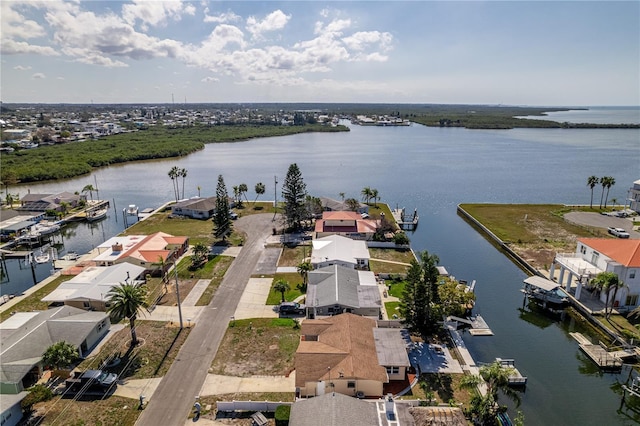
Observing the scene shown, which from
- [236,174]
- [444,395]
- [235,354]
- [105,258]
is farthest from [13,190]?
[444,395]

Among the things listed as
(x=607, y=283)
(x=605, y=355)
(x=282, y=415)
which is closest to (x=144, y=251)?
(x=282, y=415)

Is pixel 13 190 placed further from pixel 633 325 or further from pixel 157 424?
pixel 633 325

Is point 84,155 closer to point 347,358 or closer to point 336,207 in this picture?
point 336,207

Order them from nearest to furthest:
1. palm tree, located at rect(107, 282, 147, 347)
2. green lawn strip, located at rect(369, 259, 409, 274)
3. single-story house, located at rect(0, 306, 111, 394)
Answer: single-story house, located at rect(0, 306, 111, 394) → palm tree, located at rect(107, 282, 147, 347) → green lawn strip, located at rect(369, 259, 409, 274)

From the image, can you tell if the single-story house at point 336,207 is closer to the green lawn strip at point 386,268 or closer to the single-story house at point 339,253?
the single-story house at point 339,253

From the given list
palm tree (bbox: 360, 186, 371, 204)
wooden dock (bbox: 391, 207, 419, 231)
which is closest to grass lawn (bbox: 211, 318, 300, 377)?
wooden dock (bbox: 391, 207, 419, 231)

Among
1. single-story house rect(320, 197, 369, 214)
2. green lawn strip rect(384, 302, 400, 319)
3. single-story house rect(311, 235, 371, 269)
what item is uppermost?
single-story house rect(320, 197, 369, 214)

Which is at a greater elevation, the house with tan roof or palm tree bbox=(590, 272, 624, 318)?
palm tree bbox=(590, 272, 624, 318)

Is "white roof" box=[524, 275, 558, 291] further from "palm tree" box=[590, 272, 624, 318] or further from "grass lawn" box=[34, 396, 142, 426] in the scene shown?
"grass lawn" box=[34, 396, 142, 426]
